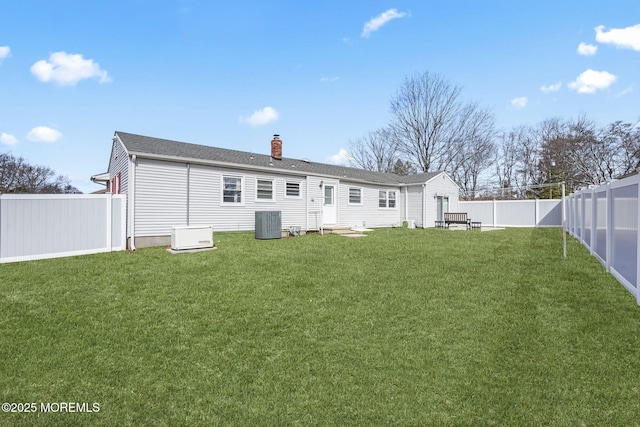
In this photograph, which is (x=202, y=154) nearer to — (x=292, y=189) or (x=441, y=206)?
(x=292, y=189)

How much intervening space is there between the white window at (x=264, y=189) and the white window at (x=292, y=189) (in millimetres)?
903

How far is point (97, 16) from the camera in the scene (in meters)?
10.5

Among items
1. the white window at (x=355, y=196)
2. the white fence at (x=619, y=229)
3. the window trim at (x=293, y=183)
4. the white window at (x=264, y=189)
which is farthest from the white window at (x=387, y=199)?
the white fence at (x=619, y=229)

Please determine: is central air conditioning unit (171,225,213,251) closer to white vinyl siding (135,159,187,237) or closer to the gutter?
white vinyl siding (135,159,187,237)

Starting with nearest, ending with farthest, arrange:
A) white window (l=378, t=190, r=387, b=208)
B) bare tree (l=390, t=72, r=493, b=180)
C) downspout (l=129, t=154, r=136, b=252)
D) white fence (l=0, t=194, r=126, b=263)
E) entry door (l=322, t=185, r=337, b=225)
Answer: white fence (l=0, t=194, r=126, b=263) → downspout (l=129, t=154, r=136, b=252) → entry door (l=322, t=185, r=337, b=225) → white window (l=378, t=190, r=387, b=208) → bare tree (l=390, t=72, r=493, b=180)

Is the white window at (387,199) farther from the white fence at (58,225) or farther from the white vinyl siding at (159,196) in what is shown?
the white fence at (58,225)

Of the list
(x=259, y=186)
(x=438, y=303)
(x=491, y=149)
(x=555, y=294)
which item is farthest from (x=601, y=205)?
(x=491, y=149)

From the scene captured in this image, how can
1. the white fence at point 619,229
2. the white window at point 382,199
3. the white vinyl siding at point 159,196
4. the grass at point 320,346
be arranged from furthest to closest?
1. the white window at point 382,199
2. the white vinyl siding at point 159,196
3. the white fence at point 619,229
4. the grass at point 320,346

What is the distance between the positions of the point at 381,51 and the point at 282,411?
18.5 m

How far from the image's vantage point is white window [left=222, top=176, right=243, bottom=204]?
13.4 metres

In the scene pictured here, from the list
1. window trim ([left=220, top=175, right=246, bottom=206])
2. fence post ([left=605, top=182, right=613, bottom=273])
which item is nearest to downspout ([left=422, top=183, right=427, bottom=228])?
window trim ([left=220, top=175, right=246, bottom=206])

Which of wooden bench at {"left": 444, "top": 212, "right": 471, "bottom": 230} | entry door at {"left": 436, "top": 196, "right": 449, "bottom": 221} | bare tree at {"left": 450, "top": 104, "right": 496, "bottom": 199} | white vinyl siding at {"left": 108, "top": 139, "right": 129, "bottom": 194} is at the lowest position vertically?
wooden bench at {"left": 444, "top": 212, "right": 471, "bottom": 230}

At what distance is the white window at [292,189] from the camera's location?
50.7 ft

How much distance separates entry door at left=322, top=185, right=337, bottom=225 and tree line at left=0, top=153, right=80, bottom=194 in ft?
104
